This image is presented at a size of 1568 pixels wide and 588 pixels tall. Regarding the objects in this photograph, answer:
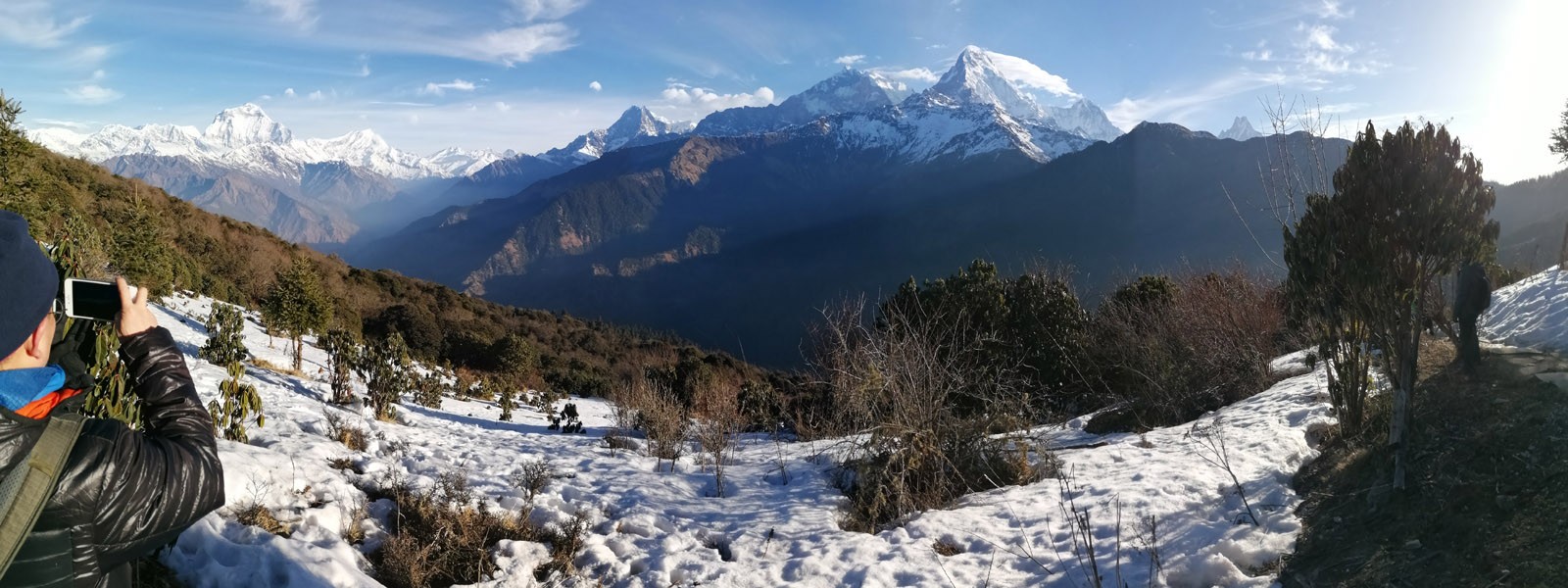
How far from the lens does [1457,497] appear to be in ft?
12.5

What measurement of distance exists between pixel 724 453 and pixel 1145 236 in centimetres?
14736

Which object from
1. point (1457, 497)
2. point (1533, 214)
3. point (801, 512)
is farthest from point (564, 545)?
point (1533, 214)

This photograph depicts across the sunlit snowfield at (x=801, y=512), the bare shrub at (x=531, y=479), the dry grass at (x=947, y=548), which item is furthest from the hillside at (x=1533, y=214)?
the bare shrub at (x=531, y=479)

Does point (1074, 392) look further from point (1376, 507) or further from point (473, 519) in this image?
point (473, 519)

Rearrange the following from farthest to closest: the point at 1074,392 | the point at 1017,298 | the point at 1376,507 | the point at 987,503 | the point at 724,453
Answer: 1. the point at 1017,298
2. the point at 1074,392
3. the point at 724,453
4. the point at 987,503
5. the point at 1376,507

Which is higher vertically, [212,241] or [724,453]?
[212,241]

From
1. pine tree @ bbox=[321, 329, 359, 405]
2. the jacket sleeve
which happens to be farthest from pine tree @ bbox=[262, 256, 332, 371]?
the jacket sleeve

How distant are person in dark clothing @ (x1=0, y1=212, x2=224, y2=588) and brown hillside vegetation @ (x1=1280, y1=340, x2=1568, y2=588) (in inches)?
194

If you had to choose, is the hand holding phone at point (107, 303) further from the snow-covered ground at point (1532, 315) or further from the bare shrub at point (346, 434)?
the snow-covered ground at point (1532, 315)

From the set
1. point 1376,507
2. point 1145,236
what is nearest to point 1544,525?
point 1376,507

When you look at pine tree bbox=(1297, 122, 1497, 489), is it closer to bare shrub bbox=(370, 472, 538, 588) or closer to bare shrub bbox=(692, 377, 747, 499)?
bare shrub bbox=(692, 377, 747, 499)

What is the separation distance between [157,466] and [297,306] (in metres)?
15.3

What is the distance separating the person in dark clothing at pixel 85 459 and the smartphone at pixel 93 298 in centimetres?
10

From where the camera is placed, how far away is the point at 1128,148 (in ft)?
553
